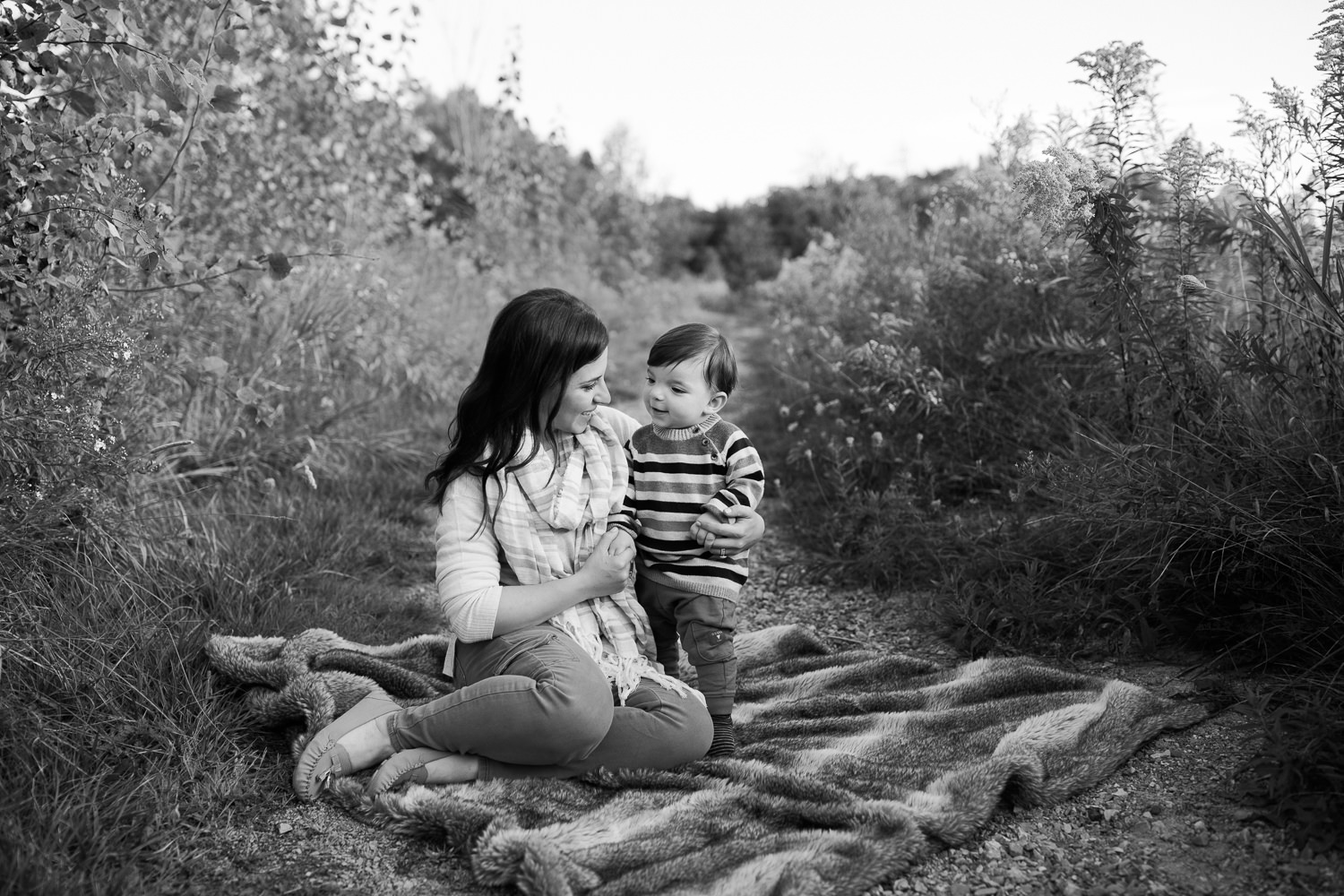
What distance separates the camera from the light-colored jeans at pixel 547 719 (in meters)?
2.32

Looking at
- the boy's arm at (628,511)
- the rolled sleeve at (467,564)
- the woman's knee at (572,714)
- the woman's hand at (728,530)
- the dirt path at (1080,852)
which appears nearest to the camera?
the dirt path at (1080,852)

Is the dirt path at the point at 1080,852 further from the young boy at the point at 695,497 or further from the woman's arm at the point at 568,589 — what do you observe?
the young boy at the point at 695,497

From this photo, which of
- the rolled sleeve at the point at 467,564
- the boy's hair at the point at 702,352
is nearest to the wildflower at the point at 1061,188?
the boy's hair at the point at 702,352

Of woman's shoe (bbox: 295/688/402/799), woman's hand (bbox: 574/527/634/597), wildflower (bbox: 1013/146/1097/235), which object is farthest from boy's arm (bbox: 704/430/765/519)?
wildflower (bbox: 1013/146/1097/235)

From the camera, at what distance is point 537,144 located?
30.5 feet

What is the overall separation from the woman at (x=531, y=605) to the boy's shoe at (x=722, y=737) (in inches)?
2.9

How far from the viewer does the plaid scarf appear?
2502 mm

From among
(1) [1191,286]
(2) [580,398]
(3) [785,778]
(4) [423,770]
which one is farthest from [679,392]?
(1) [1191,286]

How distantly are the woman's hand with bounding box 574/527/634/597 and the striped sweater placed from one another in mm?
93

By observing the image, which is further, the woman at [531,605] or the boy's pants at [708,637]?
the boy's pants at [708,637]

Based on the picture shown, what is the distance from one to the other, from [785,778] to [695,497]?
28.4 inches

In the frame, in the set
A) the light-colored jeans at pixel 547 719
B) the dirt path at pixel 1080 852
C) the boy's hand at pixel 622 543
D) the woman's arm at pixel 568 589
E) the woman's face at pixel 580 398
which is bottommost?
the dirt path at pixel 1080 852

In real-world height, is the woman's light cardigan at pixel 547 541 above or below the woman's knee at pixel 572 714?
above

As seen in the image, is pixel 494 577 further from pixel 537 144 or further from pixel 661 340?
pixel 537 144
